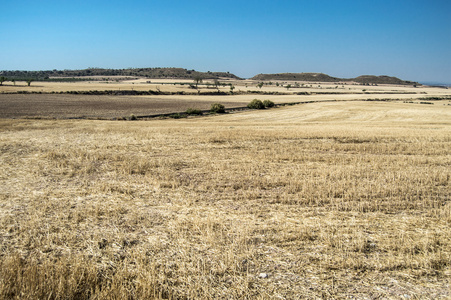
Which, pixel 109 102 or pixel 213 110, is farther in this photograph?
pixel 109 102

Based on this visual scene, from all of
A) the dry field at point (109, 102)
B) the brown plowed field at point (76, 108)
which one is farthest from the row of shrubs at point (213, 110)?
the brown plowed field at point (76, 108)

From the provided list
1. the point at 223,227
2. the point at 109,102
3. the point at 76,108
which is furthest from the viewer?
the point at 109,102

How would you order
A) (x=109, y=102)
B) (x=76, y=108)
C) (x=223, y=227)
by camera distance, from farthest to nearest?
1. (x=109, y=102)
2. (x=76, y=108)
3. (x=223, y=227)

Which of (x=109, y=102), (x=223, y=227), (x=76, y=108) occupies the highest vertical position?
(x=109, y=102)

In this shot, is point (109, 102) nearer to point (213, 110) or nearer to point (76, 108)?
point (76, 108)

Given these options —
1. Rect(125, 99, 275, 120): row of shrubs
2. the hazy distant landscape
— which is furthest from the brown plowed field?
the hazy distant landscape

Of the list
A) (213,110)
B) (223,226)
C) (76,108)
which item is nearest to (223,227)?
(223,226)

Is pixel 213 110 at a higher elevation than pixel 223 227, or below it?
higher

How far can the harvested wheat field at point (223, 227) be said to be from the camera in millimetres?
5219

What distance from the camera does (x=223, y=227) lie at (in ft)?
24.5

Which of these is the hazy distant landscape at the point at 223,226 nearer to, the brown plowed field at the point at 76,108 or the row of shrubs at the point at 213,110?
the row of shrubs at the point at 213,110

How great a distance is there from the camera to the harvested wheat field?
17.1 ft

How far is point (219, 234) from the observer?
278 inches

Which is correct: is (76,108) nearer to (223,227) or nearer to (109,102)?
(109,102)
